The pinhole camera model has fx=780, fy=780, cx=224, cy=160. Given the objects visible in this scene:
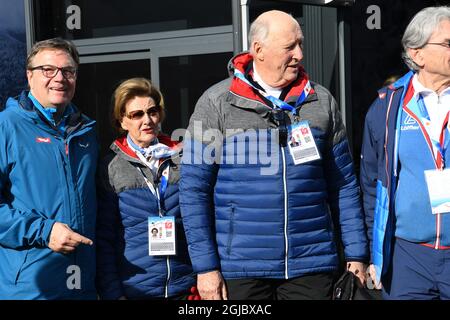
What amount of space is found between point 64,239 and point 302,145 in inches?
41.0

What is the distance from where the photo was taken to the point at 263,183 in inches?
126

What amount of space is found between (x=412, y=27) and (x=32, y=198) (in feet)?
5.79

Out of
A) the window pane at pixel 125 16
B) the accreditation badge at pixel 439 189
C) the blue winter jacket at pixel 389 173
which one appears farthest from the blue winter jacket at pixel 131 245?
the window pane at pixel 125 16

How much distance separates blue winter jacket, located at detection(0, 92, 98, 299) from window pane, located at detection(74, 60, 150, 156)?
297 centimetres

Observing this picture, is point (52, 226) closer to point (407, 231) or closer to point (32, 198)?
point (32, 198)

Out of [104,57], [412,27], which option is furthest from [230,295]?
[104,57]

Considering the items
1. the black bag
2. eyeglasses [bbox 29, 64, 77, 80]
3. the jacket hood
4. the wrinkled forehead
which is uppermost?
the wrinkled forehead

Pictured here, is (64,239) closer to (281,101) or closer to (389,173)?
(281,101)

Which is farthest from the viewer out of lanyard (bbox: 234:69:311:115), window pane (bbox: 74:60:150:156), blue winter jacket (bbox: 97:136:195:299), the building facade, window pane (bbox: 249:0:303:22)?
window pane (bbox: 74:60:150:156)

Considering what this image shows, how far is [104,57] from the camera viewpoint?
21.1 feet

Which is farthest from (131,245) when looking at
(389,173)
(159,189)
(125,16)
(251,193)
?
(125,16)

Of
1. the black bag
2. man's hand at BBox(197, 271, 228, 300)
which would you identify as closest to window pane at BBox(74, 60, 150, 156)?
man's hand at BBox(197, 271, 228, 300)

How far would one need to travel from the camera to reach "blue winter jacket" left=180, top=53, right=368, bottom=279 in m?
3.21

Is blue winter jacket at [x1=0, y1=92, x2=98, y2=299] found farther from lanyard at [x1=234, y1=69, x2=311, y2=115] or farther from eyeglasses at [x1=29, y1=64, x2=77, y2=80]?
lanyard at [x1=234, y1=69, x2=311, y2=115]
